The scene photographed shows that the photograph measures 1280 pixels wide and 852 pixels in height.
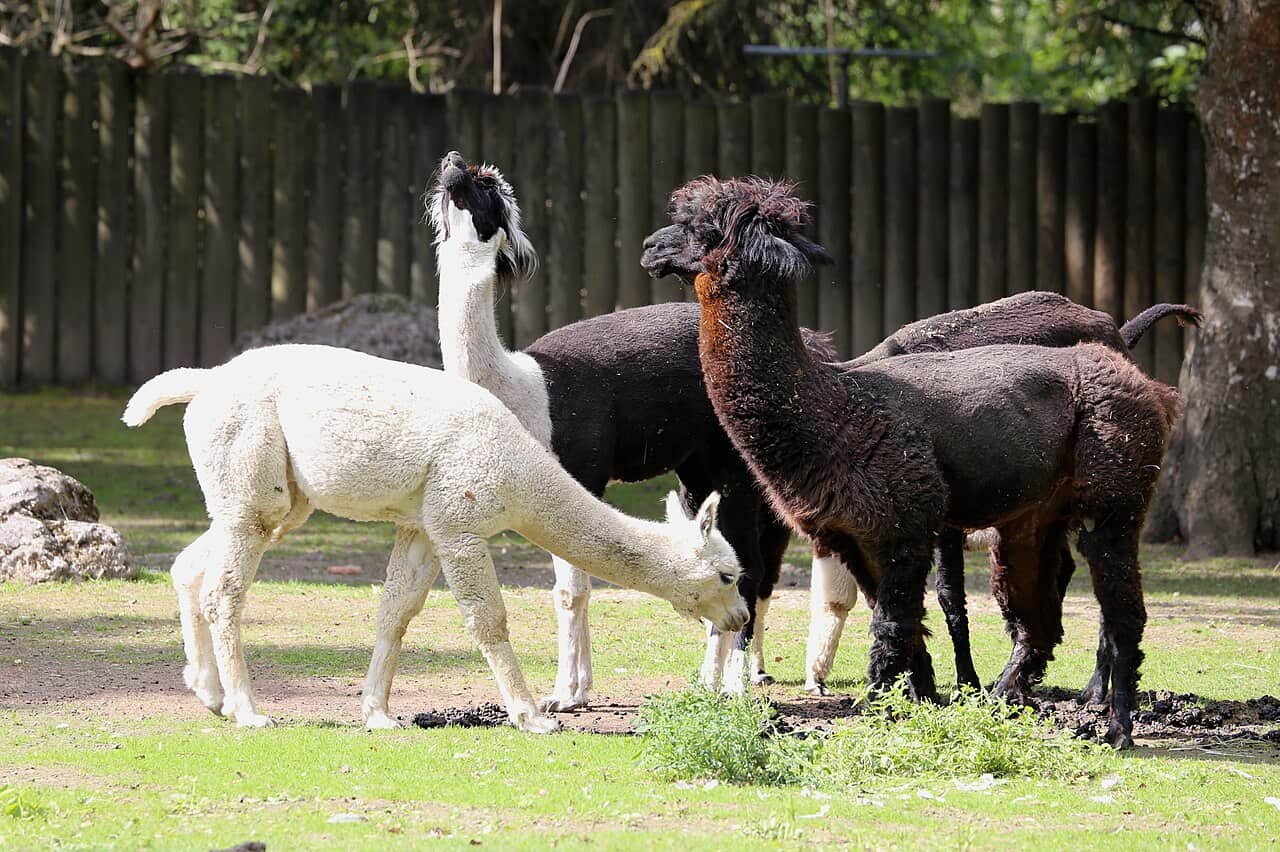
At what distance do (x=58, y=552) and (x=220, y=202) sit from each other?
27.7 feet

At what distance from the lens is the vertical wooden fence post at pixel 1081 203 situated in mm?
18609

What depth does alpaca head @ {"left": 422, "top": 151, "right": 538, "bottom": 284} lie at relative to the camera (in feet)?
26.8

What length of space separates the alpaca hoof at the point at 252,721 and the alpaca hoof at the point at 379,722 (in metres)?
0.40

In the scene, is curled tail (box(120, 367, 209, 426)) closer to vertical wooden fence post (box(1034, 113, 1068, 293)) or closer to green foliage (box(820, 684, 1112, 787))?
green foliage (box(820, 684, 1112, 787))

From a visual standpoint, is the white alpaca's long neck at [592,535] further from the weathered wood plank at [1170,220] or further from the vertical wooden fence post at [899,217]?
the weathered wood plank at [1170,220]

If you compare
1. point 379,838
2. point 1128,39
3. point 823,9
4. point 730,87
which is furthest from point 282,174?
point 379,838

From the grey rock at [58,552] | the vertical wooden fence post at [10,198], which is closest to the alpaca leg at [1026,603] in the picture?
the grey rock at [58,552]

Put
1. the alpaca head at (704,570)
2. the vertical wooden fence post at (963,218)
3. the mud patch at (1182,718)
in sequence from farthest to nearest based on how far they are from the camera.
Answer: the vertical wooden fence post at (963,218)
the mud patch at (1182,718)
the alpaca head at (704,570)

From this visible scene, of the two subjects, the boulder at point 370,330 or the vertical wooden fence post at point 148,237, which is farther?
the vertical wooden fence post at point 148,237

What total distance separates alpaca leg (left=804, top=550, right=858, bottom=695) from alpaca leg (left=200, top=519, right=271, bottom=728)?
9.60 feet

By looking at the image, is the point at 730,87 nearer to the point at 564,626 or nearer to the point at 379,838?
the point at 564,626

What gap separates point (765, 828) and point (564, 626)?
2.68 m

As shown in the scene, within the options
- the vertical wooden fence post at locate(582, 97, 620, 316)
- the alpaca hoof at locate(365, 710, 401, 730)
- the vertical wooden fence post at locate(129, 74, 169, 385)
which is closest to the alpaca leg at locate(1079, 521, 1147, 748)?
the alpaca hoof at locate(365, 710, 401, 730)

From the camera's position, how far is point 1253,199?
44.2ft
